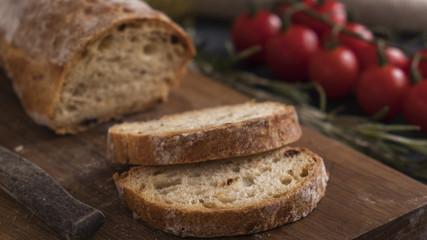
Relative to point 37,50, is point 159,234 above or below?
below

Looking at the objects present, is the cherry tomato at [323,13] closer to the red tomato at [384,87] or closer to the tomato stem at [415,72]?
the red tomato at [384,87]

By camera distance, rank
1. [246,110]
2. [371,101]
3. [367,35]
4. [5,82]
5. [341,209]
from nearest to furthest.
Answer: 1. [341,209]
2. [246,110]
3. [371,101]
4. [5,82]
5. [367,35]

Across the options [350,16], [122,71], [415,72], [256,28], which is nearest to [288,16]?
[256,28]

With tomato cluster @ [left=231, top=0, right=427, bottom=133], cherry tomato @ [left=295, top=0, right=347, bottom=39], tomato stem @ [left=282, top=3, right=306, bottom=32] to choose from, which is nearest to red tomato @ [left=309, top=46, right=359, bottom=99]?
tomato cluster @ [left=231, top=0, right=427, bottom=133]

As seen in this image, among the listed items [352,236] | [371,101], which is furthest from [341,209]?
[371,101]

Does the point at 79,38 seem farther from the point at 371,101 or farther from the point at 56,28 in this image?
the point at 371,101

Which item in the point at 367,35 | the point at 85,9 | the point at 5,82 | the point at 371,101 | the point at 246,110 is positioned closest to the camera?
the point at 246,110

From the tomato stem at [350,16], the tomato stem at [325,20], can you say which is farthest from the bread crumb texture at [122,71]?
the tomato stem at [350,16]
